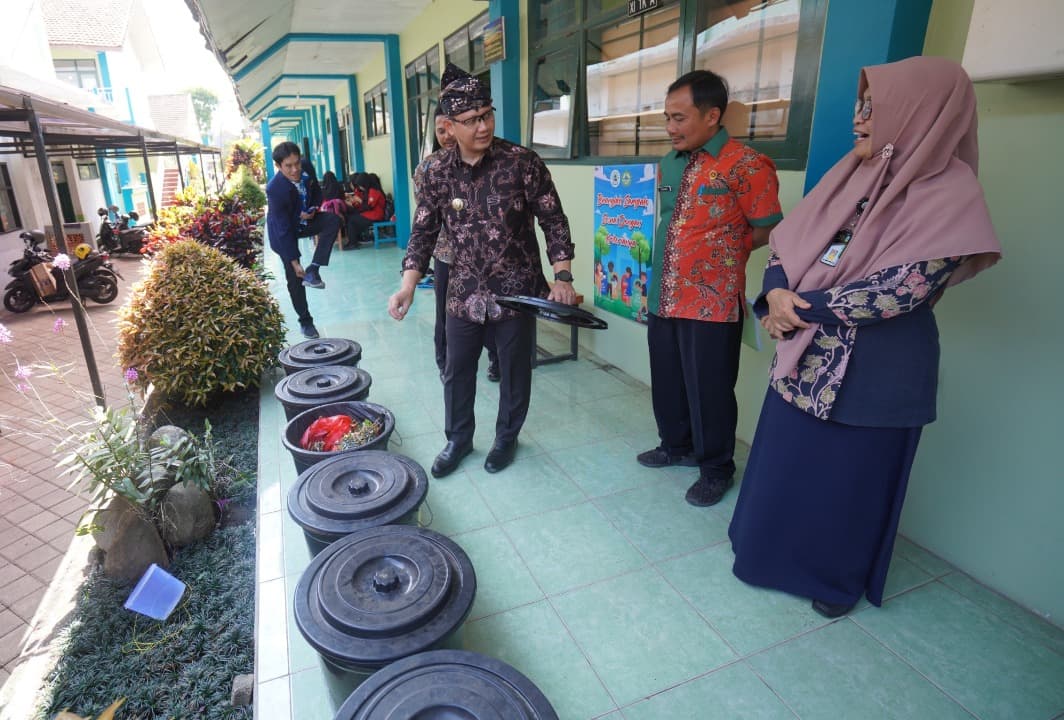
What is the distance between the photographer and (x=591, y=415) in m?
3.54

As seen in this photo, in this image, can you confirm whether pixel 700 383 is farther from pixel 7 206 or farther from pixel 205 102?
pixel 205 102

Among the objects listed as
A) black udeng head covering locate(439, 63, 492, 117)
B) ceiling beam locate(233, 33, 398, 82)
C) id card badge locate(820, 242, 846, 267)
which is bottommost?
id card badge locate(820, 242, 846, 267)

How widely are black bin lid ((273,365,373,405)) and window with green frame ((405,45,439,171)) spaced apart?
5.47 meters

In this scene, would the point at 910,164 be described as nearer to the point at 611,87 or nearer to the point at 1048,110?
the point at 1048,110

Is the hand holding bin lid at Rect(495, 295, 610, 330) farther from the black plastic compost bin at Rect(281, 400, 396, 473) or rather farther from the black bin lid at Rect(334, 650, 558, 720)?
the black bin lid at Rect(334, 650, 558, 720)

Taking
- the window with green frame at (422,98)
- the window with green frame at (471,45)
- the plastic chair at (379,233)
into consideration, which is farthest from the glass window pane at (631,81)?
the plastic chair at (379,233)

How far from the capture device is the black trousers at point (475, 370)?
271cm

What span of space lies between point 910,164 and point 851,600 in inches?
54.2

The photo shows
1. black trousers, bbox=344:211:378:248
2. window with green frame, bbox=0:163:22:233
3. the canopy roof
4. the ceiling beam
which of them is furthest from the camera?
black trousers, bbox=344:211:378:248

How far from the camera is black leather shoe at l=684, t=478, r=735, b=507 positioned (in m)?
2.59

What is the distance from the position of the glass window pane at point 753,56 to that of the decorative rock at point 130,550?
3318 millimetres

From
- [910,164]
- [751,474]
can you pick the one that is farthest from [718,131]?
[751,474]

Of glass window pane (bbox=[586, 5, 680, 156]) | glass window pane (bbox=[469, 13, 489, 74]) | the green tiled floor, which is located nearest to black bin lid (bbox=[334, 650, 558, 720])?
the green tiled floor

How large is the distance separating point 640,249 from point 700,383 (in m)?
1.56
